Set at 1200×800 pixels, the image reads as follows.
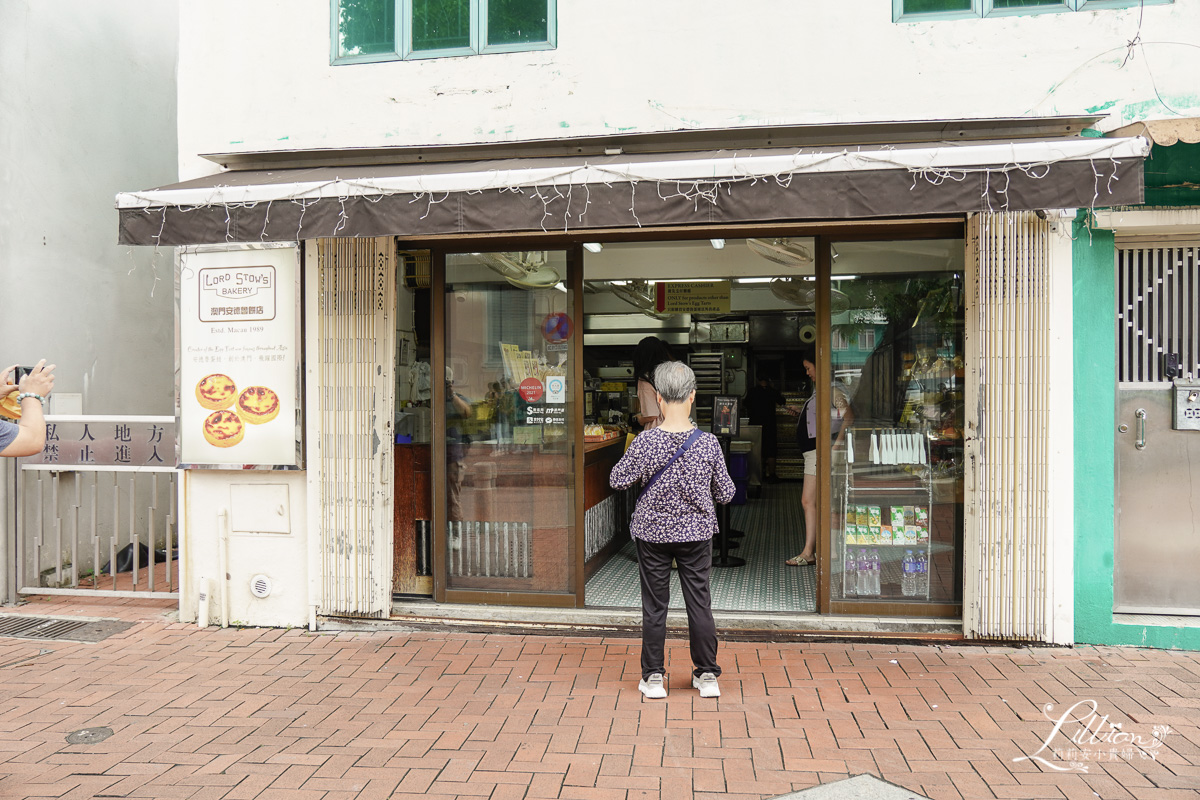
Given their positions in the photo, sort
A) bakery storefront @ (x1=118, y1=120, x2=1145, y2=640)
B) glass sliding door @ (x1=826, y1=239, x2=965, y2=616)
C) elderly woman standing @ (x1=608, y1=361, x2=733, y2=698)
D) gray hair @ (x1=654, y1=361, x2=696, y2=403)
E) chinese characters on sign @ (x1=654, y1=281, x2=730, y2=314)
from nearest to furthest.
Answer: elderly woman standing @ (x1=608, y1=361, x2=733, y2=698) → gray hair @ (x1=654, y1=361, x2=696, y2=403) → bakery storefront @ (x1=118, y1=120, x2=1145, y2=640) → glass sliding door @ (x1=826, y1=239, x2=965, y2=616) → chinese characters on sign @ (x1=654, y1=281, x2=730, y2=314)

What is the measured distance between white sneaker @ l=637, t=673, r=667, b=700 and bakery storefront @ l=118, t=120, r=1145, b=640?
135 centimetres

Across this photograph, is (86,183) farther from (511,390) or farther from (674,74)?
(674,74)

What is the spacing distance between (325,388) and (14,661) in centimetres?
257

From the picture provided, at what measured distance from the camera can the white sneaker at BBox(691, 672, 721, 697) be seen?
174 inches

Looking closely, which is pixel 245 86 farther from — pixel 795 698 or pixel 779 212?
pixel 795 698

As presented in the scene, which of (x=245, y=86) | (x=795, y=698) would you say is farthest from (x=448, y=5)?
(x=795, y=698)

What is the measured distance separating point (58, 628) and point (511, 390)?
368 centimetres

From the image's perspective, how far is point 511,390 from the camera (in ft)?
20.0

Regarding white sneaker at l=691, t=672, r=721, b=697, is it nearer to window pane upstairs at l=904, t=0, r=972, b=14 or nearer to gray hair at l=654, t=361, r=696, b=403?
gray hair at l=654, t=361, r=696, b=403

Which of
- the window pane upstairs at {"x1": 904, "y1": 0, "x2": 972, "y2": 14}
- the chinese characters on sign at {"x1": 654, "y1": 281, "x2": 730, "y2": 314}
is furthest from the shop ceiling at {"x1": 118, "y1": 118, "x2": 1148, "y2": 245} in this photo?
the chinese characters on sign at {"x1": 654, "y1": 281, "x2": 730, "y2": 314}

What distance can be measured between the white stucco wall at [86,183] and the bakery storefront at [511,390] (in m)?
2.13

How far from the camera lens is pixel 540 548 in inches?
238

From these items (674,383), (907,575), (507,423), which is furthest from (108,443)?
(907,575)

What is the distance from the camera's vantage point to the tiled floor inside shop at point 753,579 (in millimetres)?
6098
